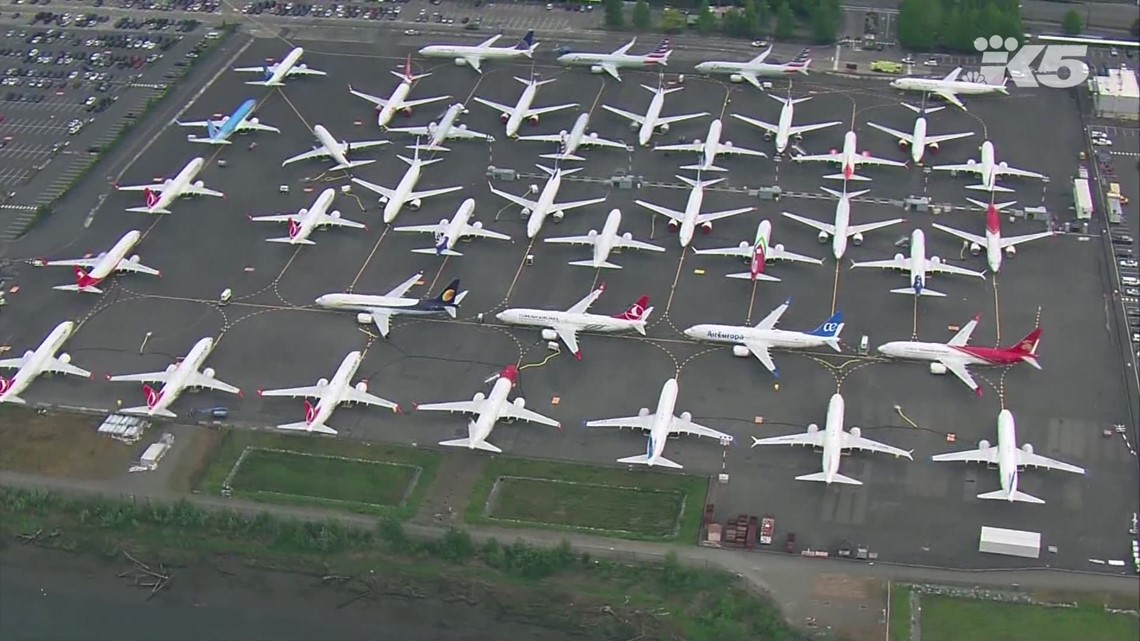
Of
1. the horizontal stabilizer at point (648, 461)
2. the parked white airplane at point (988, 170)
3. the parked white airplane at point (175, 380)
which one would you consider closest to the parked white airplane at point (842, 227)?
the parked white airplane at point (988, 170)

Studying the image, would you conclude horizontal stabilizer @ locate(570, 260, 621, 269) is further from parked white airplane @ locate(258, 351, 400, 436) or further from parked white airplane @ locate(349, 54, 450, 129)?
parked white airplane @ locate(349, 54, 450, 129)

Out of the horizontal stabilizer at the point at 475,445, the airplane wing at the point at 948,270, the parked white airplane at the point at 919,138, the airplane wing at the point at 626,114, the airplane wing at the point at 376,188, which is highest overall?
the airplane wing at the point at 626,114

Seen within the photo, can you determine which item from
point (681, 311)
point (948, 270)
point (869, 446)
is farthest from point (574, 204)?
point (869, 446)

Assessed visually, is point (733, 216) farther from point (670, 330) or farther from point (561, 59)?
point (561, 59)

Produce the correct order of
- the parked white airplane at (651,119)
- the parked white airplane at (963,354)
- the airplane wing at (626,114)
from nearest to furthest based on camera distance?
the parked white airplane at (963,354), the parked white airplane at (651,119), the airplane wing at (626,114)

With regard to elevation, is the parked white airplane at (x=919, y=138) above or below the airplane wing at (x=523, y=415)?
above

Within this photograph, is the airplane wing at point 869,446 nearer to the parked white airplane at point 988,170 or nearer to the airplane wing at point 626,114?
the parked white airplane at point 988,170

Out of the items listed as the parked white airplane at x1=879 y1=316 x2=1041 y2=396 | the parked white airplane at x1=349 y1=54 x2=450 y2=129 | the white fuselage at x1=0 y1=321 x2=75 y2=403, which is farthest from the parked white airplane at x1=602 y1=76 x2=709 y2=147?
the white fuselage at x1=0 y1=321 x2=75 y2=403

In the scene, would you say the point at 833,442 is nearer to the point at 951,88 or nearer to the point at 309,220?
the point at 309,220
